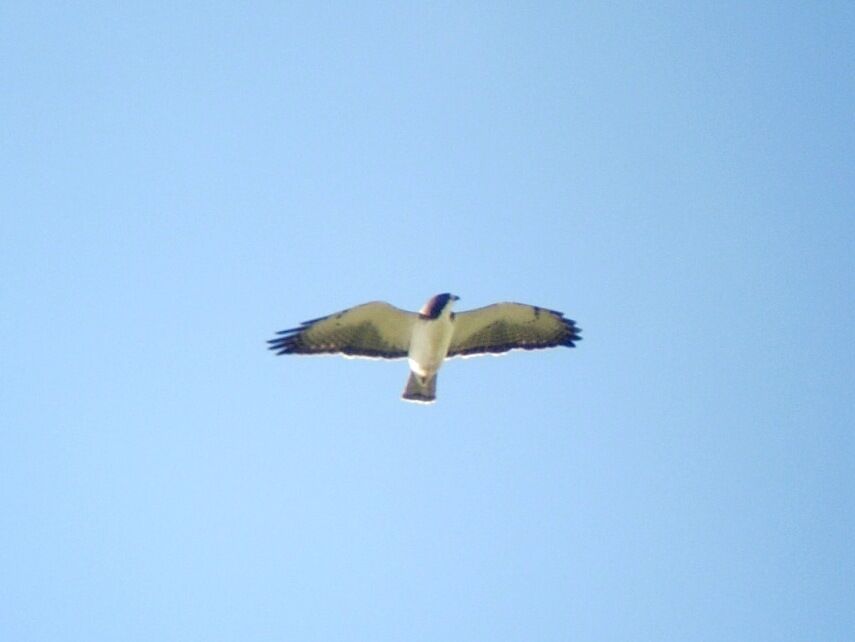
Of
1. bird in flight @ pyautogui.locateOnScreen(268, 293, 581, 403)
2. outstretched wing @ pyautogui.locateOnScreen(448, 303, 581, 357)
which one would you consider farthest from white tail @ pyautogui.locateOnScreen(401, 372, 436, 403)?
outstretched wing @ pyautogui.locateOnScreen(448, 303, 581, 357)

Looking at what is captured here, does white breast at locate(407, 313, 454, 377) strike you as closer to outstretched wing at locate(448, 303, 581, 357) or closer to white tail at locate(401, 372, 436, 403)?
white tail at locate(401, 372, 436, 403)

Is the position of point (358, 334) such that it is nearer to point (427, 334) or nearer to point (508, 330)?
point (427, 334)

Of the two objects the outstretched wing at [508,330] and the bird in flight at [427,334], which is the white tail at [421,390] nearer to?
the bird in flight at [427,334]

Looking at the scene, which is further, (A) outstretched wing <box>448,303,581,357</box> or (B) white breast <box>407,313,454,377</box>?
(A) outstretched wing <box>448,303,581,357</box>

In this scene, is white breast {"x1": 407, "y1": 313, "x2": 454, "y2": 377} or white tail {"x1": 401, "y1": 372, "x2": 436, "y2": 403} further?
white tail {"x1": 401, "y1": 372, "x2": 436, "y2": 403}

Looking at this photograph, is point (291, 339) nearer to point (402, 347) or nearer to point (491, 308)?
point (402, 347)

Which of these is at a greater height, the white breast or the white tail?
the white breast

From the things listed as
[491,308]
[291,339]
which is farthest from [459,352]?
[291,339]
